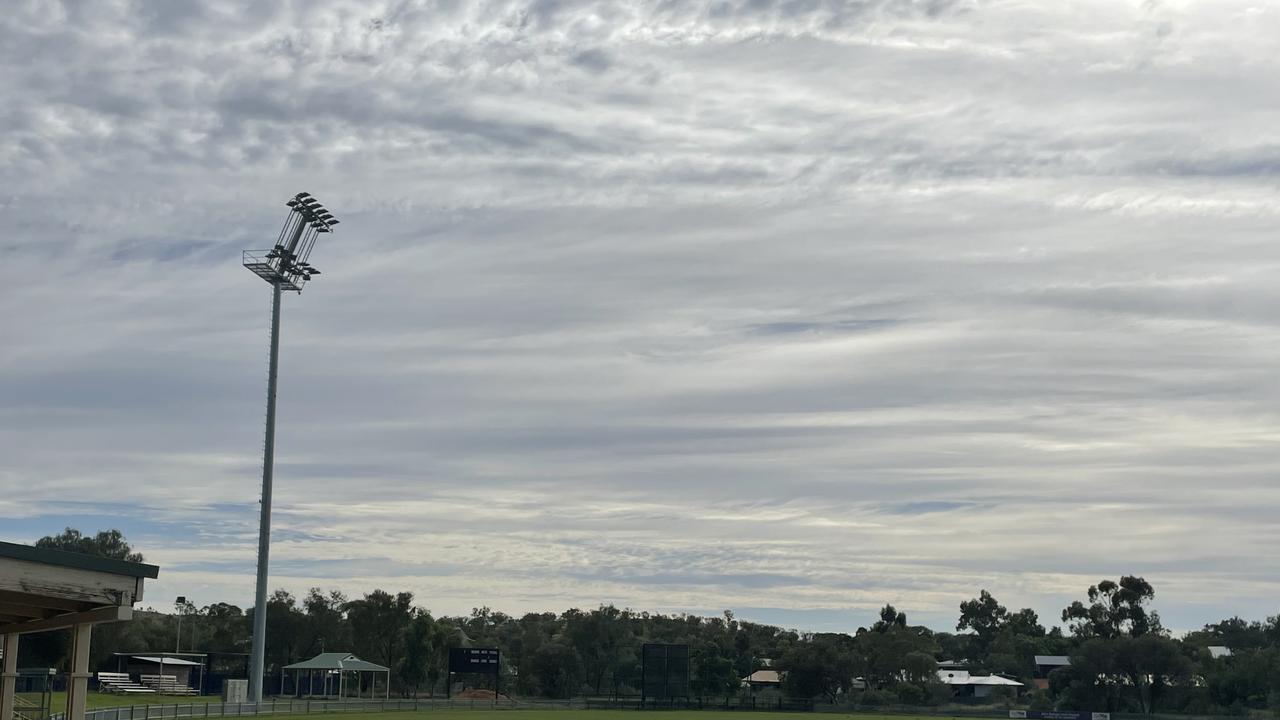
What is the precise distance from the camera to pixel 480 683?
131750 millimetres

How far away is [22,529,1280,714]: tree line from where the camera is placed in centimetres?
10912

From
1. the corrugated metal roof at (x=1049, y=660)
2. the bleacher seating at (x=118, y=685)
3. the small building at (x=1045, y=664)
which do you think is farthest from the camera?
the corrugated metal roof at (x=1049, y=660)

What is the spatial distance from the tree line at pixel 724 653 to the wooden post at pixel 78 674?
92.8 m

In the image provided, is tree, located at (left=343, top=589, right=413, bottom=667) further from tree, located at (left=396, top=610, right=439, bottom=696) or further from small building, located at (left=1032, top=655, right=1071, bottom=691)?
small building, located at (left=1032, top=655, right=1071, bottom=691)

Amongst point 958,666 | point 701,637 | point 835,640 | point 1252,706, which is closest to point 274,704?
point 835,640

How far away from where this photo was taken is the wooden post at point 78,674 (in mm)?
15047

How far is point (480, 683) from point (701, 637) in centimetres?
3315

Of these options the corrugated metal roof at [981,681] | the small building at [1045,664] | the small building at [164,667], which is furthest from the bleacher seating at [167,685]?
the small building at [1045,664]

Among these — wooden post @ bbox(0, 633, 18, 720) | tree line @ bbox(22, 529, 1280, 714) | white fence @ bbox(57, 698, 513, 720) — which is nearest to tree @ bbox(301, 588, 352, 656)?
tree line @ bbox(22, 529, 1280, 714)

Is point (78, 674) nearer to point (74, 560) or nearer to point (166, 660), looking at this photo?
point (74, 560)

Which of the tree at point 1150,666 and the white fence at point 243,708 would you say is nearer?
the white fence at point 243,708

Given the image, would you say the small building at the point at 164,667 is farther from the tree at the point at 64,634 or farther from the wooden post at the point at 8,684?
the wooden post at the point at 8,684

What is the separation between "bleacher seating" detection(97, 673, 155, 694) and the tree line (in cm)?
405

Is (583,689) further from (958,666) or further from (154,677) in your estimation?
(958,666)
